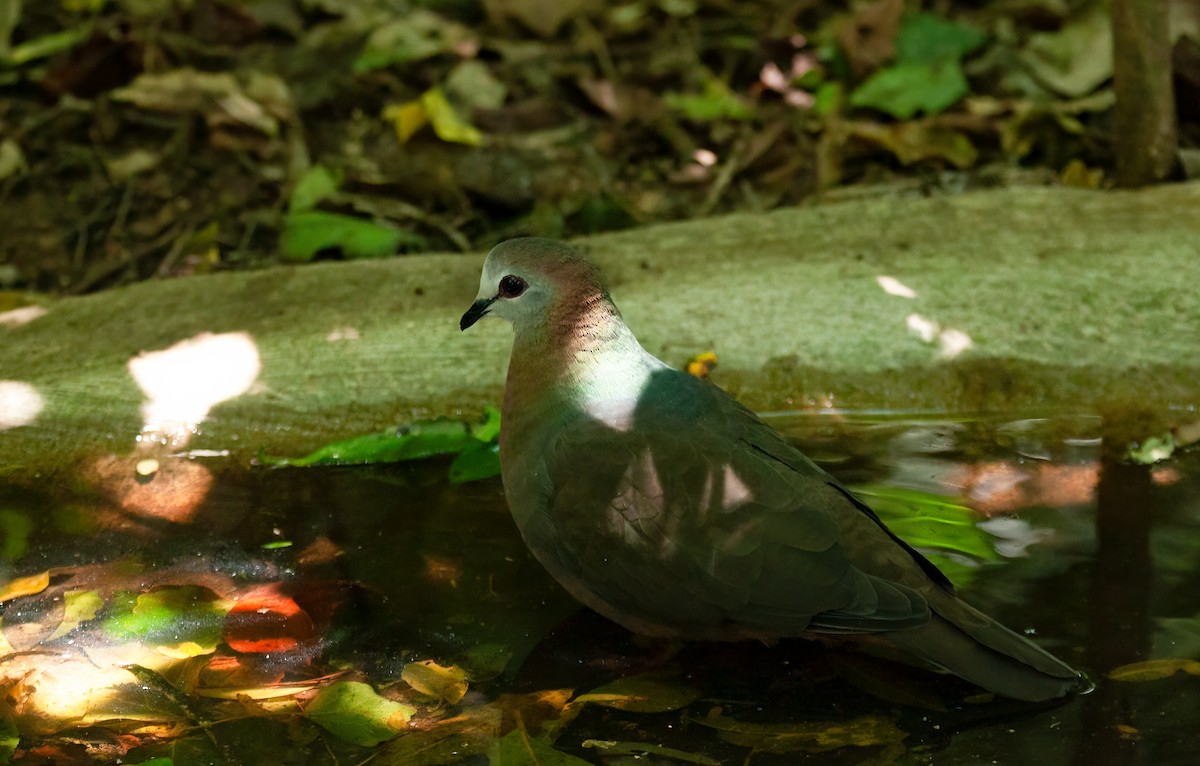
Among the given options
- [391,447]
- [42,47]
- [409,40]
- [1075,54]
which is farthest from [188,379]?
[1075,54]

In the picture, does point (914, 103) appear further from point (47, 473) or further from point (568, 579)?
point (47, 473)

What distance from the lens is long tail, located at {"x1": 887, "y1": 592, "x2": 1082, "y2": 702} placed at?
2.57m

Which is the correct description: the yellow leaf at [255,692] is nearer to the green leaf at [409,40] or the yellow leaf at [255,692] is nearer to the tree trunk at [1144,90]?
the tree trunk at [1144,90]

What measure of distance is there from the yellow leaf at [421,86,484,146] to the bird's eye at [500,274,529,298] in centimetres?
251

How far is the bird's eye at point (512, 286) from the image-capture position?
3.08 metres

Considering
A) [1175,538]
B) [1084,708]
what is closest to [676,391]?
[1084,708]

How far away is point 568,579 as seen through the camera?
9.37ft

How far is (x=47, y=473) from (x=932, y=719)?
237 centimetres

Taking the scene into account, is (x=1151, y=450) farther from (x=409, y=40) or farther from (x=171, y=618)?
(x=409, y=40)

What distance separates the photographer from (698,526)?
2.71m

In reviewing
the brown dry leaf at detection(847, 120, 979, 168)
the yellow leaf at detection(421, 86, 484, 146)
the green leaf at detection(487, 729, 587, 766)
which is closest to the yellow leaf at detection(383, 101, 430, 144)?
the yellow leaf at detection(421, 86, 484, 146)

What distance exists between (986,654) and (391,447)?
1719 millimetres

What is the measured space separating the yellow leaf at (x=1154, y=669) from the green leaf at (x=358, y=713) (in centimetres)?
149

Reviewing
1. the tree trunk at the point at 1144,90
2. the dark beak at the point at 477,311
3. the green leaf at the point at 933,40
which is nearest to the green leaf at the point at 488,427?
the dark beak at the point at 477,311
